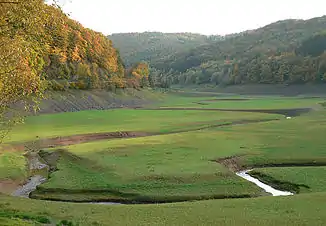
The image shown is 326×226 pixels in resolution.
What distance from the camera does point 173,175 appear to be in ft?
130

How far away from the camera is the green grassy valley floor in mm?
25891

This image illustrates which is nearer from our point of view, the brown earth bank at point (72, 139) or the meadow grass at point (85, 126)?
the brown earth bank at point (72, 139)

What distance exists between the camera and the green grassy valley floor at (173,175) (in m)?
25.9

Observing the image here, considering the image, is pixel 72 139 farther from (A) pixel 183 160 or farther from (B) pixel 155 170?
(B) pixel 155 170

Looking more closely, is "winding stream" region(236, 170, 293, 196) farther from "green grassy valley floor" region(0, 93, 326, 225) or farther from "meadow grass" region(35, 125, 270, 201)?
"meadow grass" region(35, 125, 270, 201)

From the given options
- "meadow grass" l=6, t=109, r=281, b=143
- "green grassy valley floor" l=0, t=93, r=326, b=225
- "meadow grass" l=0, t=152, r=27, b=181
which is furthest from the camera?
"meadow grass" l=6, t=109, r=281, b=143

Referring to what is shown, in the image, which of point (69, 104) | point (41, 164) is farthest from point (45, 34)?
point (69, 104)

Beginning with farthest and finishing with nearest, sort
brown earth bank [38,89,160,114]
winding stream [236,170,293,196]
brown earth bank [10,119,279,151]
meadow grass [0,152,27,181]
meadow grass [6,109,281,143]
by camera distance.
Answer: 1. brown earth bank [38,89,160,114]
2. meadow grass [6,109,281,143]
3. brown earth bank [10,119,279,151]
4. meadow grass [0,152,27,181]
5. winding stream [236,170,293,196]

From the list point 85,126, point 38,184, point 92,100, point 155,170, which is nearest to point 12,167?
point 38,184

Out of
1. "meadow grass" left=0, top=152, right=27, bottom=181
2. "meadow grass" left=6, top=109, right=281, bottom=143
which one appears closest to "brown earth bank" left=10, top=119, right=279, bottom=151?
"meadow grass" left=6, top=109, right=281, bottom=143

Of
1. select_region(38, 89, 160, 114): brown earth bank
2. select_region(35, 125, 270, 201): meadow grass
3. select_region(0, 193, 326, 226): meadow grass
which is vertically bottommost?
select_region(38, 89, 160, 114): brown earth bank

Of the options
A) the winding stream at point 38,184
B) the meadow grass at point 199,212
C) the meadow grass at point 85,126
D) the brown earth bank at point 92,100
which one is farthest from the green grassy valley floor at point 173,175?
the brown earth bank at point 92,100

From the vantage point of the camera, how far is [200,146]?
55688mm

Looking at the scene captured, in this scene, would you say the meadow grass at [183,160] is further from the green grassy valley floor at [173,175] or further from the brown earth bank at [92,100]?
the brown earth bank at [92,100]
